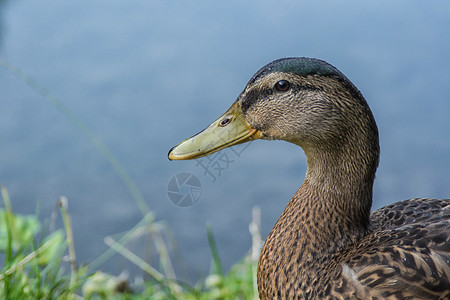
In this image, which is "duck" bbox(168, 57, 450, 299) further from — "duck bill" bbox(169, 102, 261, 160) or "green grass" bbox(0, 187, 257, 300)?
"green grass" bbox(0, 187, 257, 300)

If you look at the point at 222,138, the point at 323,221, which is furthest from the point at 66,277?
the point at 323,221

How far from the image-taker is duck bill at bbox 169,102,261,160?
2348 mm

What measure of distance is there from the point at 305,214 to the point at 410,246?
410mm

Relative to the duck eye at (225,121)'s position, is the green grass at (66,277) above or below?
below

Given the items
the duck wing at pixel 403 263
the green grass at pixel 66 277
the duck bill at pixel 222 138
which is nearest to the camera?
the duck wing at pixel 403 263

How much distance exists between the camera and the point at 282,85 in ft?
7.34

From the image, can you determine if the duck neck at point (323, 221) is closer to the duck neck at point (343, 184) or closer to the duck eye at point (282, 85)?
the duck neck at point (343, 184)

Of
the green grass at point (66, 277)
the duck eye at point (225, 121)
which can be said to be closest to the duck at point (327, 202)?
the duck eye at point (225, 121)

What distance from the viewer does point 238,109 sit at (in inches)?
93.0

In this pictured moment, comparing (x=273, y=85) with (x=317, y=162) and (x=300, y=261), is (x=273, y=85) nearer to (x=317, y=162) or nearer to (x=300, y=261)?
(x=317, y=162)

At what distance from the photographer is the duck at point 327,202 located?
207 centimetres

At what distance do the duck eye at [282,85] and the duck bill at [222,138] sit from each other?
186mm

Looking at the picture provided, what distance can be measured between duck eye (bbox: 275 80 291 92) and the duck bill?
19 cm

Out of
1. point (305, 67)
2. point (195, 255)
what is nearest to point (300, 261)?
point (305, 67)
